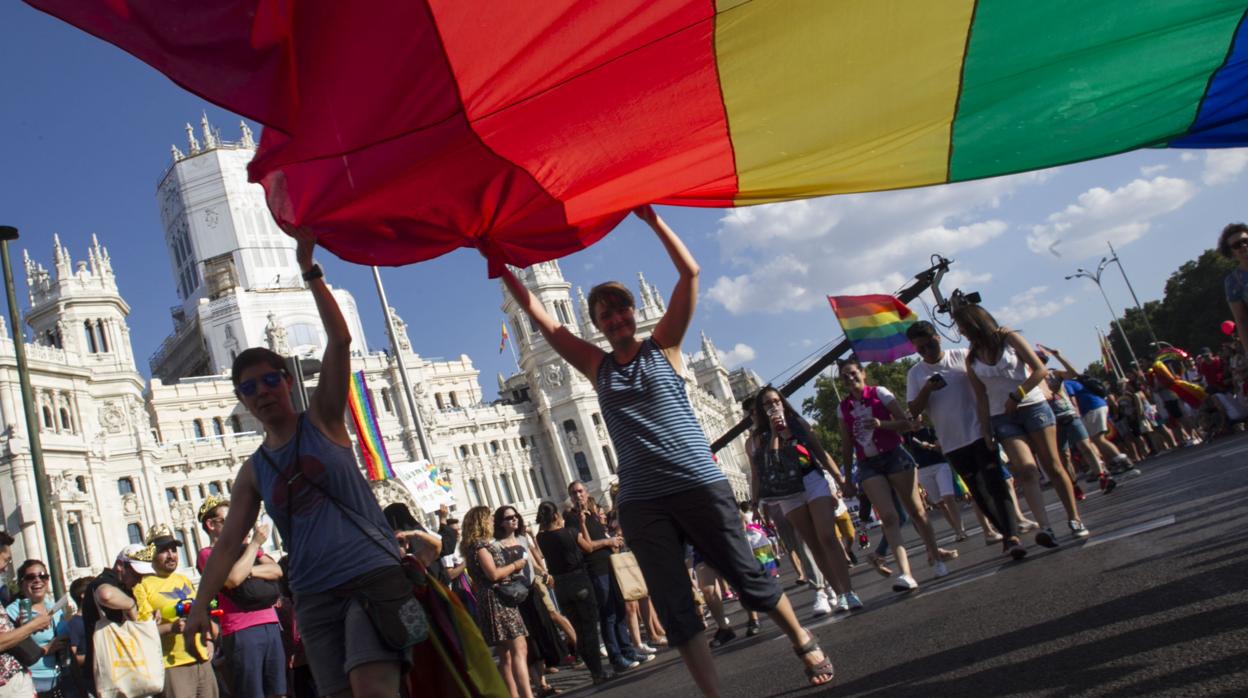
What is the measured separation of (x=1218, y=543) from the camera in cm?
584

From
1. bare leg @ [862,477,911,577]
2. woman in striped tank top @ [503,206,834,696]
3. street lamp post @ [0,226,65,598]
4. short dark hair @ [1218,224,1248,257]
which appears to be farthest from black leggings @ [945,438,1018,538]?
street lamp post @ [0,226,65,598]

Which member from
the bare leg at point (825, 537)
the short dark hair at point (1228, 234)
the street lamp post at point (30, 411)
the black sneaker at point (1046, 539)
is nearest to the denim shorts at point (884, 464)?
the bare leg at point (825, 537)

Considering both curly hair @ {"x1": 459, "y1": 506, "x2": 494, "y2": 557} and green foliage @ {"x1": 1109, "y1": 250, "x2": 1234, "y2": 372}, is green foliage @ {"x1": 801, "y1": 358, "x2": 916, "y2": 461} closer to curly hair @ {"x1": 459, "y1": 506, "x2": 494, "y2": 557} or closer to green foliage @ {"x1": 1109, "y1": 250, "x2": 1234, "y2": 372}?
green foliage @ {"x1": 1109, "y1": 250, "x2": 1234, "y2": 372}

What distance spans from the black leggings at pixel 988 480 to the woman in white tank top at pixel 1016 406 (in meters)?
0.21

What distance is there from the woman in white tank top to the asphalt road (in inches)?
15.6

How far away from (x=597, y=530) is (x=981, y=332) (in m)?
5.01

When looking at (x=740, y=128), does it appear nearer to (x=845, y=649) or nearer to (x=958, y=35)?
(x=958, y=35)

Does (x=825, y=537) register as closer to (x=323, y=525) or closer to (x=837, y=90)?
(x=837, y=90)

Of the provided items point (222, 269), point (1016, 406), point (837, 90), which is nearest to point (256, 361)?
point (837, 90)

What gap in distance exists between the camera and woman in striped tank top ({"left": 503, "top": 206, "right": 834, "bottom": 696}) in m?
4.61

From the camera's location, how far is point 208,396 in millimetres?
66875

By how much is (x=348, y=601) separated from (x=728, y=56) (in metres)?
2.87

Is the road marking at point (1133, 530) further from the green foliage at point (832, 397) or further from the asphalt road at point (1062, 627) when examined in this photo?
the green foliage at point (832, 397)

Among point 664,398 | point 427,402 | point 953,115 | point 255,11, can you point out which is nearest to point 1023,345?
point 953,115
